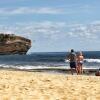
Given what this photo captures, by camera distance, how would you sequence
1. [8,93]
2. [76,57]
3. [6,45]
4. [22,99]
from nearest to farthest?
[22,99], [8,93], [76,57], [6,45]

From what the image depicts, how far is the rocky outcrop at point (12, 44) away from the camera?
15500 centimetres

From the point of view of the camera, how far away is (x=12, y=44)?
156750mm

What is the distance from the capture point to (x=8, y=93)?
11.6 meters

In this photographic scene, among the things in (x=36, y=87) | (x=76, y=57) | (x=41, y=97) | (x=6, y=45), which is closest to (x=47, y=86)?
(x=36, y=87)

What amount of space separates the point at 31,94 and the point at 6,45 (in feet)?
477

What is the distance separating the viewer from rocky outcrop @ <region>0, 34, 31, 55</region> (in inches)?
6102

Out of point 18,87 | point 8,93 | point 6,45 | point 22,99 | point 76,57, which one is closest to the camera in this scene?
point 22,99

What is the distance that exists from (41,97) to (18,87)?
2.21m

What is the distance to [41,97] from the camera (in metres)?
11.0

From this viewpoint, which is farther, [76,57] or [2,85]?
[76,57]

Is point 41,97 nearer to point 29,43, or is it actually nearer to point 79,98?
point 79,98

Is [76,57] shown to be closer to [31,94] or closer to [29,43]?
[31,94]

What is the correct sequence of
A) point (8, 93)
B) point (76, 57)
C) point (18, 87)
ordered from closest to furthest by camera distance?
point (8, 93), point (18, 87), point (76, 57)

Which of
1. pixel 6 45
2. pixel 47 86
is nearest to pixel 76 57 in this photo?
pixel 47 86
